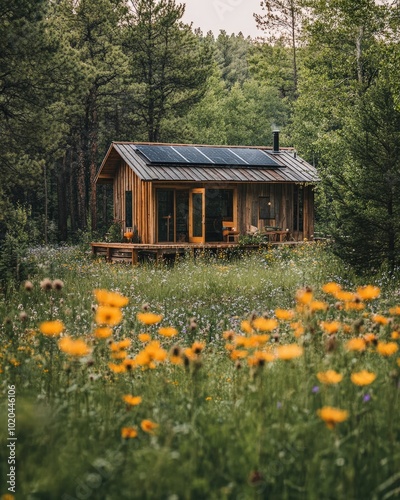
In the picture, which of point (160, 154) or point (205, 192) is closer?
point (160, 154)

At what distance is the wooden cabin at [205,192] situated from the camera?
73.5 feet

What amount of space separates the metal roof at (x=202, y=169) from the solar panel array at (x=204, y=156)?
77 mm

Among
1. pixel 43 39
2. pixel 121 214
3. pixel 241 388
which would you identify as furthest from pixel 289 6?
pixel 241 388

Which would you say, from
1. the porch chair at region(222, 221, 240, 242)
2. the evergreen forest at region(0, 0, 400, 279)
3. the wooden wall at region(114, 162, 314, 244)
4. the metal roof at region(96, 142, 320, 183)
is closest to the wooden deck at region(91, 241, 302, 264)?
the wooden wall at region(114, 162, 314, 244)

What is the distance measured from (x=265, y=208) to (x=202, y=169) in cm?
352

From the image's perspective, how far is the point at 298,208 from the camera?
25344mm

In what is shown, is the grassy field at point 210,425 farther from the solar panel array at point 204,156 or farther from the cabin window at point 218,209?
the cabin window at point 218,209

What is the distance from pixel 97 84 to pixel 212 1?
22.1 metres

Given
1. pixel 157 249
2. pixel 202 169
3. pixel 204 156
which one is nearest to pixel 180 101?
pixel 204 156

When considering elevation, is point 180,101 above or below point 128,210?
above

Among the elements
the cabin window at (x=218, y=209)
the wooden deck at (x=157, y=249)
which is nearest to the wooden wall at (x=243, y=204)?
the cabin window at (x=218, y=209)

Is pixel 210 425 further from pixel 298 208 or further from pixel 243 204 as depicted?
pixel 298 208

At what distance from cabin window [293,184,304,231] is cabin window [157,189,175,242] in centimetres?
552

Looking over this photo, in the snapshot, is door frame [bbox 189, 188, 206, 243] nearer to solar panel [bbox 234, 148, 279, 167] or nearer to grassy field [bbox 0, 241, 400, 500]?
solar panel [bbox 234, 148, 279, 167]
